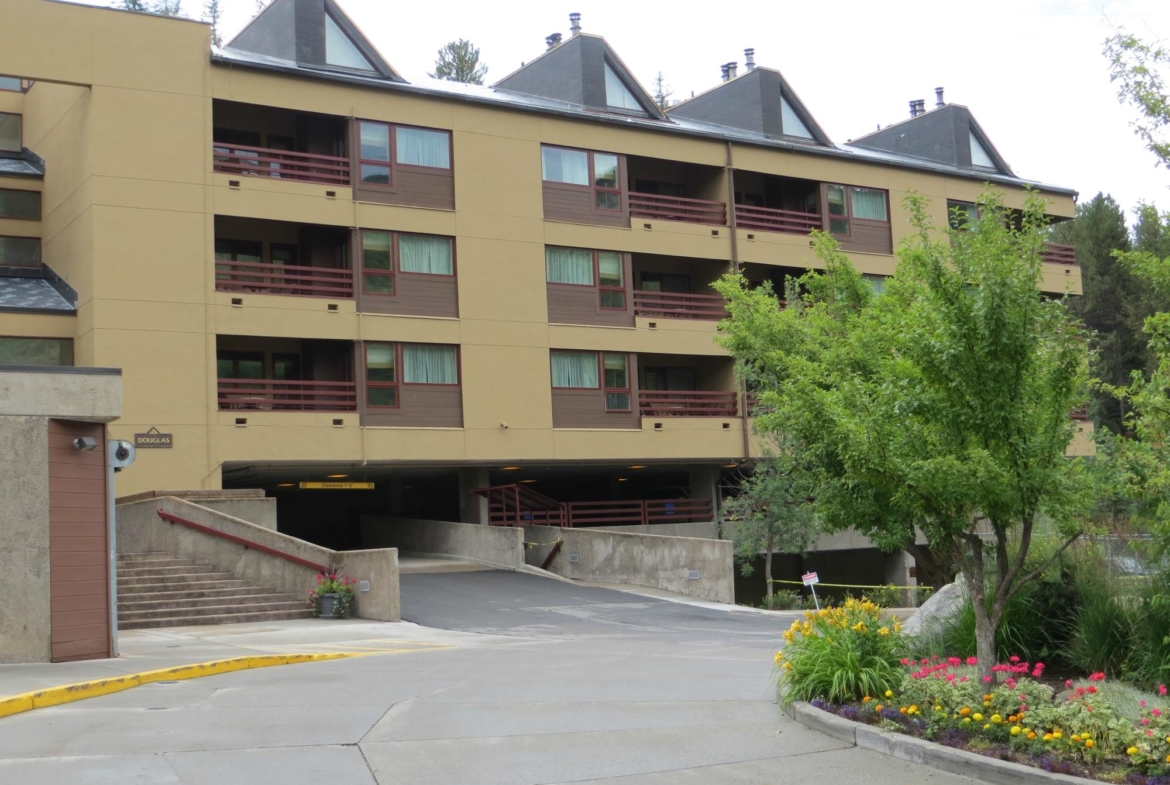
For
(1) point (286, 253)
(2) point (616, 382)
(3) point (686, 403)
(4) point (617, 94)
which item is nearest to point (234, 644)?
(1) point (286, 253)

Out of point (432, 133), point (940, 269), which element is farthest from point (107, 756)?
point (432, 133)

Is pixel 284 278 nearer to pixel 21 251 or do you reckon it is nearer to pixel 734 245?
pixel 21 251

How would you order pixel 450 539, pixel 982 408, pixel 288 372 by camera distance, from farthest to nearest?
pixel 288 372
pixel 450 539
pixel 982 408

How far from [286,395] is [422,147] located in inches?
308

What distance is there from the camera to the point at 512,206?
34.5 meters

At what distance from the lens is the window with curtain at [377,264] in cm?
3244

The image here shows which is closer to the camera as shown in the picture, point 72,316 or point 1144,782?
point 1144,782

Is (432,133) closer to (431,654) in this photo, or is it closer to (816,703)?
(431,654)

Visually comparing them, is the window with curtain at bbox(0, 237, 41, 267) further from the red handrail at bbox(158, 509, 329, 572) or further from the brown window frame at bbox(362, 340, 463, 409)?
the red handrail at bbox(158, 509, 329, 572)

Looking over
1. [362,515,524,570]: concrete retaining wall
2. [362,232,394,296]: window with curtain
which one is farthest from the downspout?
[362,232,394,296]: window with curtain

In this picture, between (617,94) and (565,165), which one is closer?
(565,165)

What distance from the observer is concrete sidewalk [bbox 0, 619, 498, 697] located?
46.1ft

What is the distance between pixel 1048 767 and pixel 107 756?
6.85m

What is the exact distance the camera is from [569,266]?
3569 centimetres
